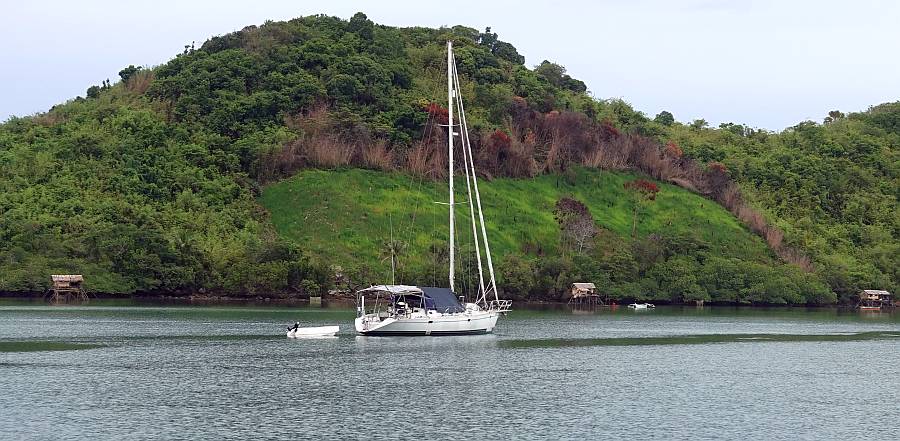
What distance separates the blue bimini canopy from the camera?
81.7m

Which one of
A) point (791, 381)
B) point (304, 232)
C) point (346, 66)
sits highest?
point (346, 66)

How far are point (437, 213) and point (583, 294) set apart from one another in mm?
24179

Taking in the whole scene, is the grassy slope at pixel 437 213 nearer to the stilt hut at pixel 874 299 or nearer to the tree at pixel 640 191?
the tree at pixel 640 191

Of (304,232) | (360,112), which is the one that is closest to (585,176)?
(360,112)

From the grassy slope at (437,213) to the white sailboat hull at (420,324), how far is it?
56.1m

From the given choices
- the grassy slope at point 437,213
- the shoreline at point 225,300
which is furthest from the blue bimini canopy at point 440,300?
the grassy slope at point 437,213

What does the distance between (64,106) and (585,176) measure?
8171cm

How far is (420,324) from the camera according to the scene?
81.4m

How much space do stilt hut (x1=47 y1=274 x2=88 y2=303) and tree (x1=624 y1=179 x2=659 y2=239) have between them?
8213cm

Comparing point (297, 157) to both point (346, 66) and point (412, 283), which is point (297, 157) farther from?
point (412, 283)

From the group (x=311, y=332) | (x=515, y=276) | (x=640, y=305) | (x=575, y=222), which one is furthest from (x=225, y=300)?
(x=311, y=332)

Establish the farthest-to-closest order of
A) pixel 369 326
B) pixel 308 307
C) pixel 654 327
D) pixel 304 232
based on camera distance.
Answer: pixel 304 232
pixel 308 307
pixel 654 327
pixel 369 326

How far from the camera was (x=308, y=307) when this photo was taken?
12438 cm

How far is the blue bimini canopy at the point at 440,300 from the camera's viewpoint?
8169 centimetres
